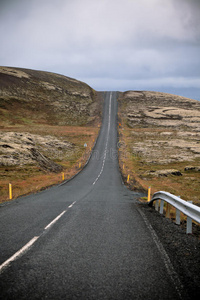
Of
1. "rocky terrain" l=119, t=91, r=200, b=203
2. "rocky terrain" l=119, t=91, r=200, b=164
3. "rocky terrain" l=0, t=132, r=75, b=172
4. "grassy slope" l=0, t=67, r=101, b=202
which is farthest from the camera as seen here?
"grassy slope" l=0, t=67, r=101, b=202

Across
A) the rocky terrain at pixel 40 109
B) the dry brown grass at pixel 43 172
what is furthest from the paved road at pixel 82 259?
the rocky terrain at pixel 40 109

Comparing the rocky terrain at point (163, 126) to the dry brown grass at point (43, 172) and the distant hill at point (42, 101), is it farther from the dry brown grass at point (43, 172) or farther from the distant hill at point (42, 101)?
the distant hill at point (42, 101)

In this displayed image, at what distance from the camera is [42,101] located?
280 ft

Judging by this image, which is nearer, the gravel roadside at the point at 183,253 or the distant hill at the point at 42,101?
the gravel roadside at the point at 183,253

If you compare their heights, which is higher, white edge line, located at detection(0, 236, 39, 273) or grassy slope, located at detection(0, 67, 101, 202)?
grassy slope, located at detection(0, 67, 101, 202)

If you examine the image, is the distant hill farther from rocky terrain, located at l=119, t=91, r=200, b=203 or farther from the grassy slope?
rocky terrain, located at l=119, t=91, r=200, b=203

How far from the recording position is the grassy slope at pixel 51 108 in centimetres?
5725

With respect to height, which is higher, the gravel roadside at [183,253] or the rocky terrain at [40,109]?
the rocky terrain at [40,109]

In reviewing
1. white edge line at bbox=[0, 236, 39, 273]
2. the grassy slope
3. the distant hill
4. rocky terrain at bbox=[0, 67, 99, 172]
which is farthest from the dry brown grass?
the distant hill

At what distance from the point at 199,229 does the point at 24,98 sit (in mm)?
83513

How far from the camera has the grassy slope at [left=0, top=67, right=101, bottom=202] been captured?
188 feet

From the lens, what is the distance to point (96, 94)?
111625mm

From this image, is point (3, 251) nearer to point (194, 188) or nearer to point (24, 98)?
point (194, 188)

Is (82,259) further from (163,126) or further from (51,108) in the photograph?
(51,108)
